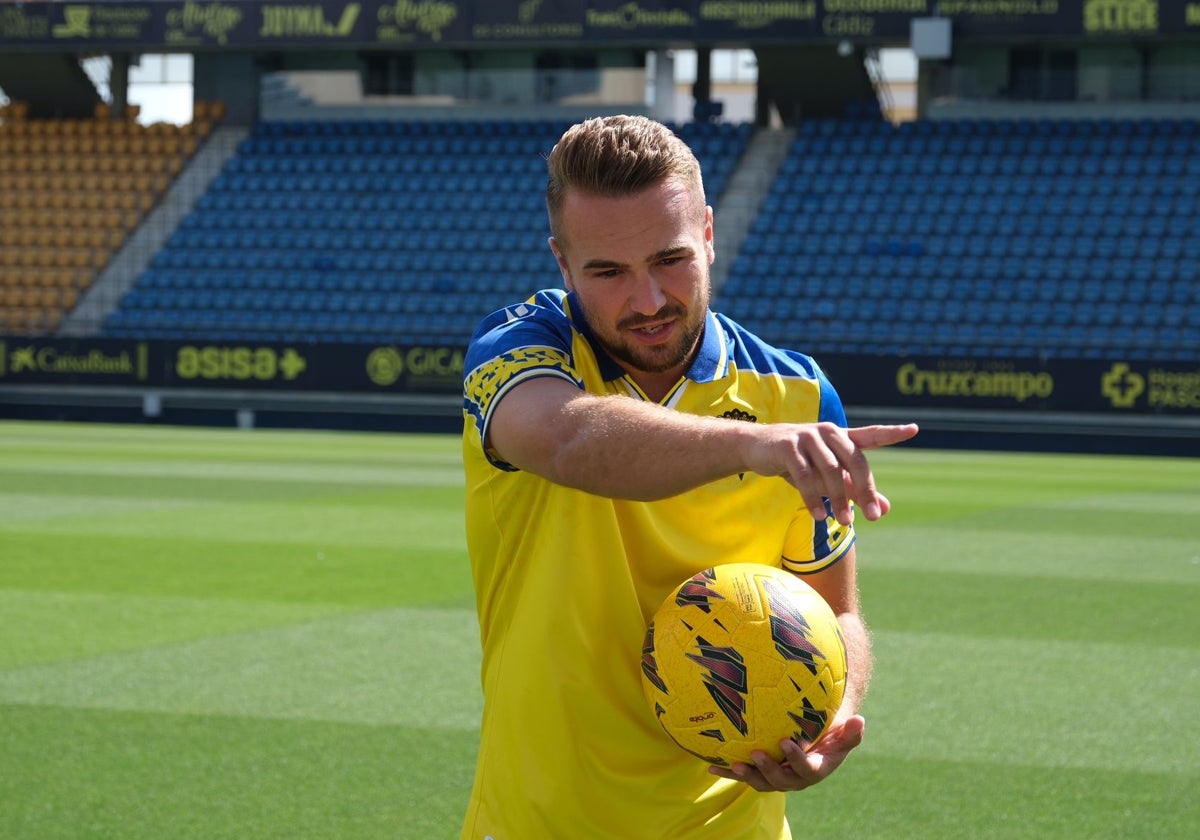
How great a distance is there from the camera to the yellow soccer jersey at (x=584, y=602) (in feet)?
8.85

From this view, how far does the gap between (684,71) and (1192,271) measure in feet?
89.8

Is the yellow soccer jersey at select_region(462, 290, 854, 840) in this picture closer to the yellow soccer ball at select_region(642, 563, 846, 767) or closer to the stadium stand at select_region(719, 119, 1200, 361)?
the yellow soccer ball at select_region(642, 563, 846, 767)

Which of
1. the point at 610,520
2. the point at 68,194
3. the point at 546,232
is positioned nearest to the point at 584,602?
the point at 610,520

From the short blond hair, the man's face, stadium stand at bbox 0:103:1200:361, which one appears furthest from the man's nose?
stadium stand at bbox 0:103:1200:361

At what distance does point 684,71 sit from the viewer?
5319 centimetres

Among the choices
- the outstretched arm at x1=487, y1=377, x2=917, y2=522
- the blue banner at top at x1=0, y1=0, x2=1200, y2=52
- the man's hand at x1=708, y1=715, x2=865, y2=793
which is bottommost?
the man's hand at x1=708, y1=715, x2=865, y2=793

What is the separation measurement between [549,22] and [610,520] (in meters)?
32.2

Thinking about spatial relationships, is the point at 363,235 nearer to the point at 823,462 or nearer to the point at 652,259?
the point at 652,259

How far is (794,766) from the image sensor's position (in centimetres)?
262

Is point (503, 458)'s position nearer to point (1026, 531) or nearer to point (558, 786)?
point (558, 786)

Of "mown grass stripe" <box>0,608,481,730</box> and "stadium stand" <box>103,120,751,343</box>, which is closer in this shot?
"mown grass stripe" <box>0,608,481,730</box>

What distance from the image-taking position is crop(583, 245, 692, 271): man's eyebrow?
258 centimetres

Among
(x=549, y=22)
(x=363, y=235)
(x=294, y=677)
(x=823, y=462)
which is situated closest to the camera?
(x=823, y=462)

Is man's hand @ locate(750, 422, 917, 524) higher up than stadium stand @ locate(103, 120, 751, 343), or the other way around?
man's hand @ locate(750, 422, 917, 524)
